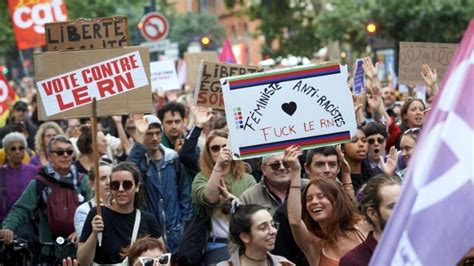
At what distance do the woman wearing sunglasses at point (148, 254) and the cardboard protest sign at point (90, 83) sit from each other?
7.38 feet

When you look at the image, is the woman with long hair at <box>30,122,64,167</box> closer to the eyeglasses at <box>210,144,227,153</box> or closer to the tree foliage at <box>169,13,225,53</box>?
the eyeglasses at <box>210,144,227,153</box>

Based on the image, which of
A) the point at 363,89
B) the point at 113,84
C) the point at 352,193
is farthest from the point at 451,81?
the point at 363,89

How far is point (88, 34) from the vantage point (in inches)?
409

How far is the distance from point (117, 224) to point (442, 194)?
15.3 ft

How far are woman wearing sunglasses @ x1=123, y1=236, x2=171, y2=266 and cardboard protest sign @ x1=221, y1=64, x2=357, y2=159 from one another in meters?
1.12

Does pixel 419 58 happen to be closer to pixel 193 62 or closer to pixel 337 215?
pixel 337 215

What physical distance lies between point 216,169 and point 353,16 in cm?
3286

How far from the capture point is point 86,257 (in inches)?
314

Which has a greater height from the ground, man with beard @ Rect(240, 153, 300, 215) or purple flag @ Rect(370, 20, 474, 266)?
purple flag @ Rect(370, 20, 474, 266)

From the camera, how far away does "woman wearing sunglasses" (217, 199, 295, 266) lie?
6891 millimetres

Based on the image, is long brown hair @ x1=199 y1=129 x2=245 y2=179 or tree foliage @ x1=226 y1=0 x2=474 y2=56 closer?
long brown hair @ x1=199 y1=129 x2=245 y2=179

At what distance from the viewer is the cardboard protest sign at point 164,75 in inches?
719

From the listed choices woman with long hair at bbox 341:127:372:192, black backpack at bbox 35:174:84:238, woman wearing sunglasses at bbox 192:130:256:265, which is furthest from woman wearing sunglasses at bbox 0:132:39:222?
woman with long hair at bbox 341:127:372:192

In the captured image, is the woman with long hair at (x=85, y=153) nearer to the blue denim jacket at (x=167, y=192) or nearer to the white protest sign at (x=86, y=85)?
the blue denim jacket at (x=167, y=192)
